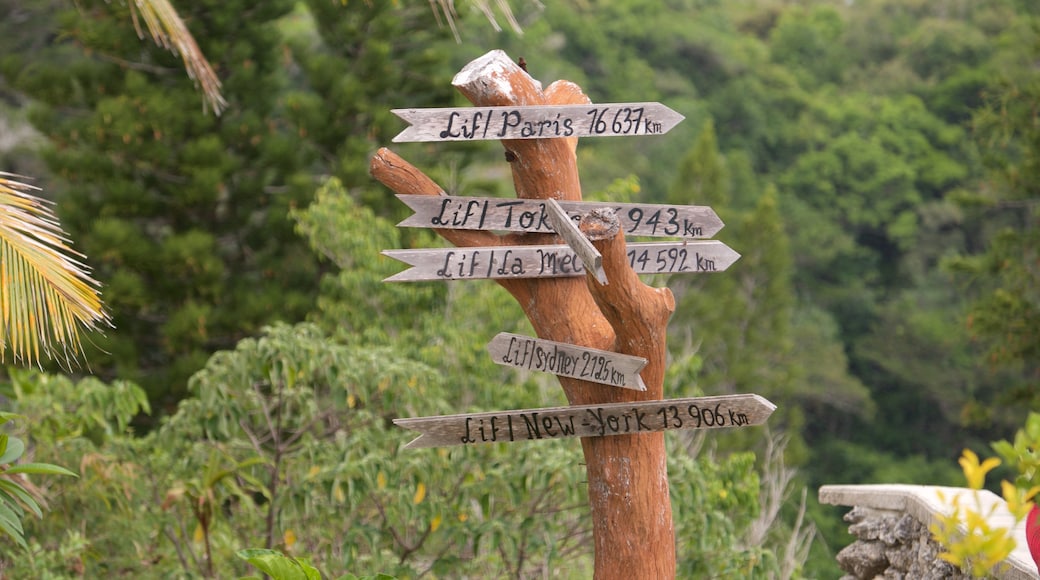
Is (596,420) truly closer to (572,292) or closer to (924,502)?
(572,292)

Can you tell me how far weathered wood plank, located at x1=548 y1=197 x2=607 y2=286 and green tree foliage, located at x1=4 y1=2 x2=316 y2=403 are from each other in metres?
8.51

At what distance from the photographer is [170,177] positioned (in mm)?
11359

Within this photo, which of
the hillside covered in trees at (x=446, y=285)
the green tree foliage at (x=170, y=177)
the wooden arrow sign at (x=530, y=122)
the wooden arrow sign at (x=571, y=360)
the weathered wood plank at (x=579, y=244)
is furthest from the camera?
the green tree foliage at (x=170, y=177)

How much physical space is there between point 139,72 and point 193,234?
68.3 inches

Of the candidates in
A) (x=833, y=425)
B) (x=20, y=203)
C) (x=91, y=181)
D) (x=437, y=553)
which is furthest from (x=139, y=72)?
(x=833, y=425)

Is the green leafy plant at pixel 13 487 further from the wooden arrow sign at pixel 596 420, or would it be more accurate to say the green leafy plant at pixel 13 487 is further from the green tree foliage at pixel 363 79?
the green tree foliage at pixel 363 79

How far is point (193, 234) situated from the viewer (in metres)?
11.0

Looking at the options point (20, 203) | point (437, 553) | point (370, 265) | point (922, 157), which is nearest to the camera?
point (20, 203)

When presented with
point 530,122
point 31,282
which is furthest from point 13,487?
point 530,122

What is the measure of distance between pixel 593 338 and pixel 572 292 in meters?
0.13

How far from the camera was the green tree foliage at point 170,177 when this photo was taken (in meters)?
10.8

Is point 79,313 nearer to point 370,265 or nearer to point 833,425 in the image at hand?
point 370,265

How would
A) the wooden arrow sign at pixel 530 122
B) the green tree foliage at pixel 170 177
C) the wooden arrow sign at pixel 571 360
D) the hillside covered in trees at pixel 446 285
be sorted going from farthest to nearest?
1. the green tree foliage at pixel 170 177
2. the hillside covered in trees at pixel 446 285
3. the wooden arrow sign at pixel 530 122
4. the wooden arrow sign at pixel 571 360

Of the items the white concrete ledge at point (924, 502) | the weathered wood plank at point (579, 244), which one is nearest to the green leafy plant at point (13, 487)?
the weathered wood plank at point (579, 244)
